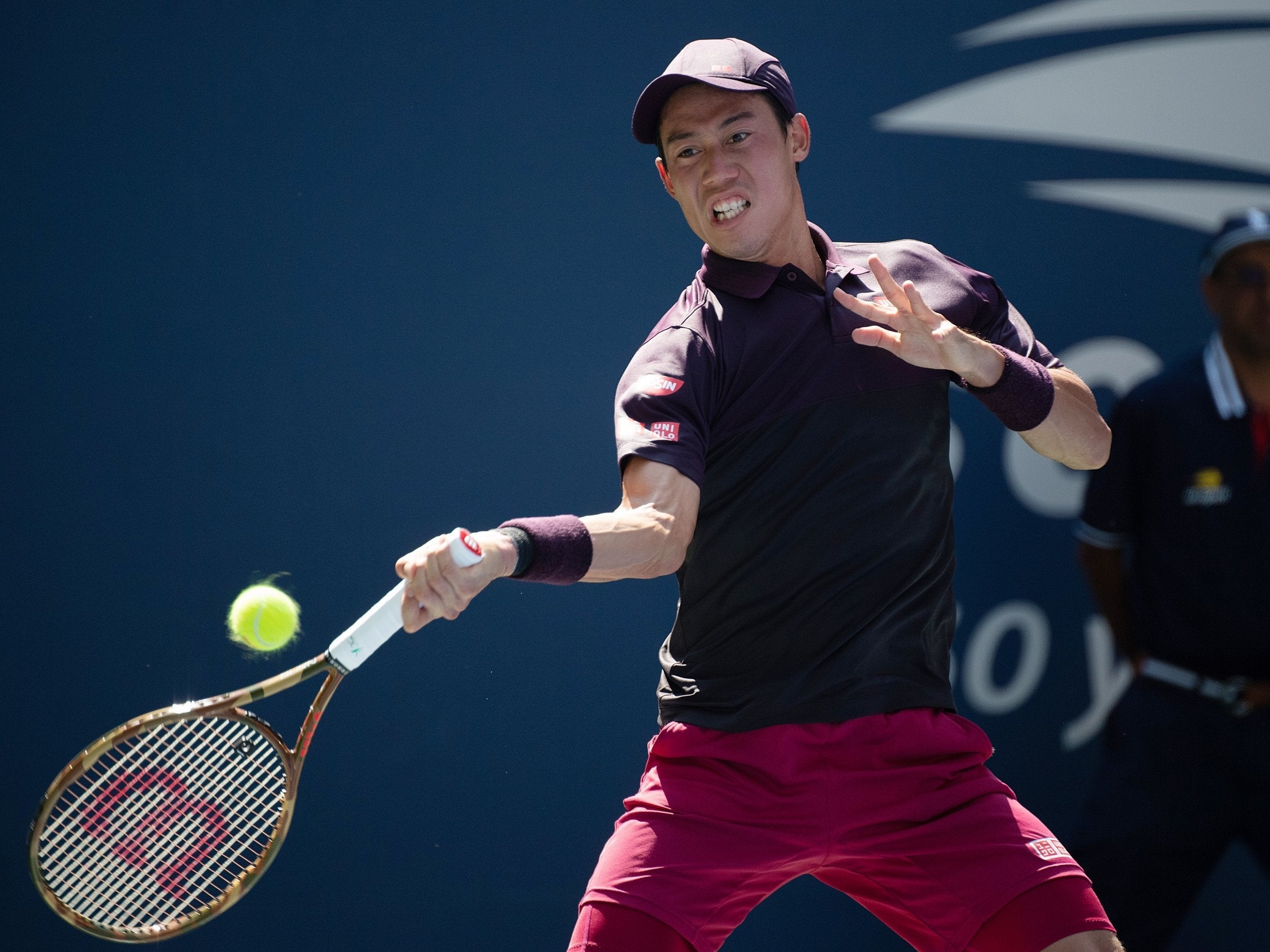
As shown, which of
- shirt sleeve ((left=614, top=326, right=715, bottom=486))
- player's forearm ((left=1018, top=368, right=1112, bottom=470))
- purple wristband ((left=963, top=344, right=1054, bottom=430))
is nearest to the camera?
shirt sleeve ((left=614, top=326, right=715, bottom=486))

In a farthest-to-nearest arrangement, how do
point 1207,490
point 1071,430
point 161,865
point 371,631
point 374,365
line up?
point 1207,490, point 374,365, point 161,865, point 1071,430, point 371,631

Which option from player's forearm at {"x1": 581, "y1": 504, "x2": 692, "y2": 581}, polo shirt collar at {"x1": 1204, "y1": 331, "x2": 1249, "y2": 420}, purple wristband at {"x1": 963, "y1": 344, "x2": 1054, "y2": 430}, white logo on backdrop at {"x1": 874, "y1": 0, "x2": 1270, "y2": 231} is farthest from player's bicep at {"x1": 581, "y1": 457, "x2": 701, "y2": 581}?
polo shirt collar at {"x1": 1204, "y1": 331, "x2": 1249, "y2": 420}

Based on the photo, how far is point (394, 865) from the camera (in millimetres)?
3080

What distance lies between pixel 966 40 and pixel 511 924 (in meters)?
2.74

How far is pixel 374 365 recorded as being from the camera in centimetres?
307

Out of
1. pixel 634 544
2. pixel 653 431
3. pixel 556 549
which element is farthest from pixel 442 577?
pixel 653 431

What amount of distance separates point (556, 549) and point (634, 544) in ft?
0.47

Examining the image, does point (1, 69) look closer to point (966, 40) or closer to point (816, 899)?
point (966, 40)

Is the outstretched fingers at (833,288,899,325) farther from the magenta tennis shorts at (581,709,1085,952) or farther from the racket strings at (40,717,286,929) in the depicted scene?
the racket strings at (40,717,286,929)

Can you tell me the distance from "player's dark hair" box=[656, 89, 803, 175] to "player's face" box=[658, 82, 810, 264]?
0.01 metres

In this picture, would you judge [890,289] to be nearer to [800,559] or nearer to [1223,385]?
[800,559]

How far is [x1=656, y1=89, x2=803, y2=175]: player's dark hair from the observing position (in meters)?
2.36

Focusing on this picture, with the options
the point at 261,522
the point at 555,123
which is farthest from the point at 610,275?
the point at 261,522

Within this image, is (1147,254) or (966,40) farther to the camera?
(1147,254)
